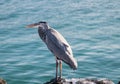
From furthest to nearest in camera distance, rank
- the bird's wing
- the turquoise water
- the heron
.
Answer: the turquoise water, the bird's wing, the heron

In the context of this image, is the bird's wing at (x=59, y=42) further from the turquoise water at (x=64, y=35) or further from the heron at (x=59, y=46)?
the turquoise water at (x=64, y=35)

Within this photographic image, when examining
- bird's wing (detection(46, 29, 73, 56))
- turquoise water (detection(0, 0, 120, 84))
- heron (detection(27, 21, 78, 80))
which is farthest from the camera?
turquoise water (detection(0, 0, 120, 84))

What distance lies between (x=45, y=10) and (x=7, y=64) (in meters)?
7.40

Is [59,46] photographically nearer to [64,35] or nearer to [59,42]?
[59,42]

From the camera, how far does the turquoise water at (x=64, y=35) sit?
15.6 meters

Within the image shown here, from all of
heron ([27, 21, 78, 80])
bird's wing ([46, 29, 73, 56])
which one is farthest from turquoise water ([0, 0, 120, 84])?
bird's wing ([46, 29, 73, 56])

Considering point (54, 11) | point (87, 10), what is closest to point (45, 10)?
point (54, 11)

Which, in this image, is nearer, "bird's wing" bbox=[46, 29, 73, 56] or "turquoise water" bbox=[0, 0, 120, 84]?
"bird's wing" bbox=[46, 29, 73, 56]

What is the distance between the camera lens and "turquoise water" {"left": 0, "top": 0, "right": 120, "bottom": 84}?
15562 millimetres

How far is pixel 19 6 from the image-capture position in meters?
24.1

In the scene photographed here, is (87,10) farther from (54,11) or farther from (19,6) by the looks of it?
(19,6)

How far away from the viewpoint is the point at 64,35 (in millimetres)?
19250

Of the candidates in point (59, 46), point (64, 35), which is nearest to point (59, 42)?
point (59, 46)

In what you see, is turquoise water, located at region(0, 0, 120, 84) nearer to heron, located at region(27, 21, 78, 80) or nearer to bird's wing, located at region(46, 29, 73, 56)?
heron, located at region(27, 21, 78, 80)
